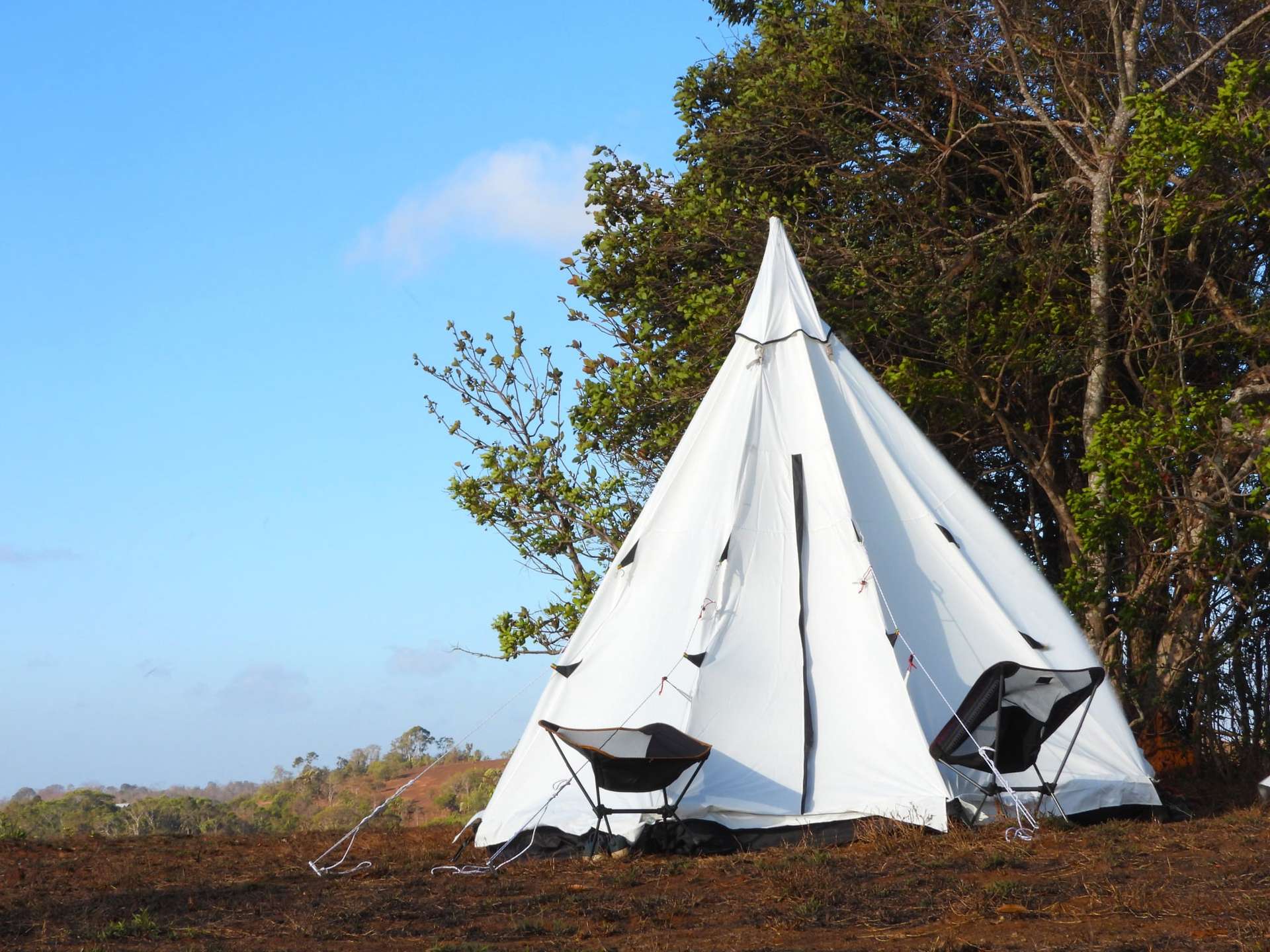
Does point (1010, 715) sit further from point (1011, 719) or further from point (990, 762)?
point (990, 762)

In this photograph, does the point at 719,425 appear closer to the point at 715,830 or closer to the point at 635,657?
the point at 635,657

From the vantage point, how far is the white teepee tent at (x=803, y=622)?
6.91 m

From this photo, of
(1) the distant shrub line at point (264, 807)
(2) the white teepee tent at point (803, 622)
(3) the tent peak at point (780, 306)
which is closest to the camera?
(2) the white teepee tent at point (803, 622)

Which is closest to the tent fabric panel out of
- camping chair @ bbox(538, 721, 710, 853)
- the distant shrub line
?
camping chair @ bbox(538, 721, 710, 853)

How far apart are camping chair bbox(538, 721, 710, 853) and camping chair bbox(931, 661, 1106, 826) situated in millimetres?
1408

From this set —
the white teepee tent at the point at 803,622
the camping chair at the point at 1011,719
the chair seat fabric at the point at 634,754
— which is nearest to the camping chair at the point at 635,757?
the chair seat fabric at the point at 634,754

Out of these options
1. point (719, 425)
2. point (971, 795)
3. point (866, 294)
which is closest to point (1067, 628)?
point (971, 795)

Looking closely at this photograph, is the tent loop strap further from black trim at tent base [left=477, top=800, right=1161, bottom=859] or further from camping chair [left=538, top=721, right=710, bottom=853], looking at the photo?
camping chair [left=538, top=721, right=710, bottom=853]

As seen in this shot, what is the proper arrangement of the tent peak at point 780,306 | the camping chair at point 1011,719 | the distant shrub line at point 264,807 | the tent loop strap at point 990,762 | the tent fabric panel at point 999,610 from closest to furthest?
the tent loop strap at point 990,762 → the camping chair at point 1011,719 → the tent fabric panel at point 999,610 → the tent peak at point 780,306 → the distant shrub line at point 264,807

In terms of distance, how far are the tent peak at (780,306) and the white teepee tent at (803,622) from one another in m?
0.02

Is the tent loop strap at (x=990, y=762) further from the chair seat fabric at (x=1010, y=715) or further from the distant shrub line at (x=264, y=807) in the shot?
the distant shrub line at (x=264, y=807)

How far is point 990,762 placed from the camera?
6.50 m

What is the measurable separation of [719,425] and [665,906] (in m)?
3.69

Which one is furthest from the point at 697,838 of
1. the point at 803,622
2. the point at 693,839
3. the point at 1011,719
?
the point at 1011,719
